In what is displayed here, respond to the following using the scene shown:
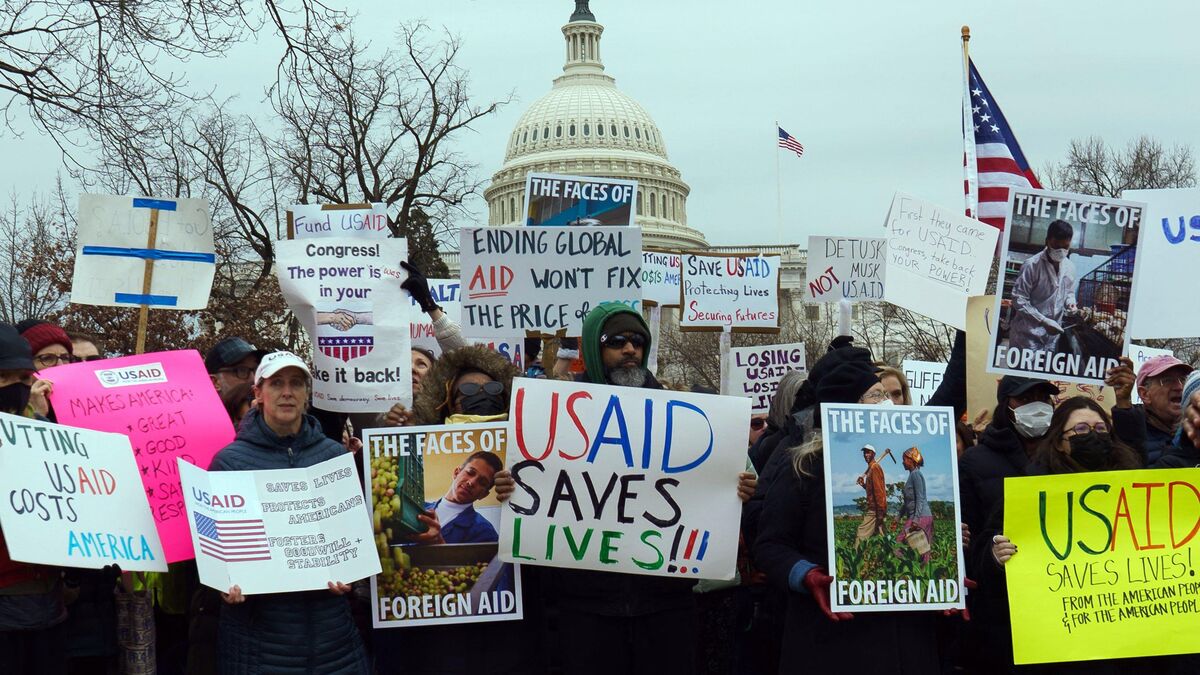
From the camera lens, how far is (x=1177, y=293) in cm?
770

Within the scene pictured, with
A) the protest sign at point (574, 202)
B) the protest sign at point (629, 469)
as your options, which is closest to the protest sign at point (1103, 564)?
the protest sign at point (629, 469)

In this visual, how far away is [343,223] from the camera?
26.1ft

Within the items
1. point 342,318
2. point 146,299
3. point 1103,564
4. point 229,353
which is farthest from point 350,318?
point 1103,564

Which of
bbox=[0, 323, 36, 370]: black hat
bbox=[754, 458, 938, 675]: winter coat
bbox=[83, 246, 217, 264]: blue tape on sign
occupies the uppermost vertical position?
bbox=[83, 246, 217, 264]: blue tape on sign

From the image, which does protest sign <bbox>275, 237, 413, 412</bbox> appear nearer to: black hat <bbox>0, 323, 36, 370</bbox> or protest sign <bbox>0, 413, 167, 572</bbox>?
protest sign <bbox>0, 413, 167, 572</bbox>

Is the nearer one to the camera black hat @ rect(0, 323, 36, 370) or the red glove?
the red glove

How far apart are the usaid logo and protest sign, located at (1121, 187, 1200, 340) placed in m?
4.72

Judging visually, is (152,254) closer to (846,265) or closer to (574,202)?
(574,202)

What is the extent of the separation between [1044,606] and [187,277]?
423 centimetres

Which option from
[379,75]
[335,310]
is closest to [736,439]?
[335,310]

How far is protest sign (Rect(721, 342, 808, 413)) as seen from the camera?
40.5 ft

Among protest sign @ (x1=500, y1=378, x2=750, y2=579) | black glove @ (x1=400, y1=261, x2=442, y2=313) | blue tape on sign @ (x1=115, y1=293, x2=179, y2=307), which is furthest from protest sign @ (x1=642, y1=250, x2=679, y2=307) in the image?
protest sign @ (x1=500, y1=378, x2=750, y2=579)

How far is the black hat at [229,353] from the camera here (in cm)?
679

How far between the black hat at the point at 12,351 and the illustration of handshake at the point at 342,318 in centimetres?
209
